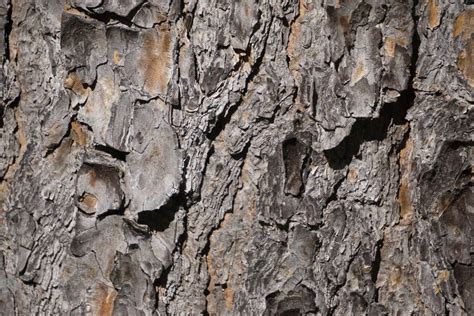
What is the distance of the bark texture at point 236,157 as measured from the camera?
33.8 inches

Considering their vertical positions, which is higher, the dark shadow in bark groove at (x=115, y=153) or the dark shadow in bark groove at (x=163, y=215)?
the dark shadow in bark groove at (x=115, y=153)

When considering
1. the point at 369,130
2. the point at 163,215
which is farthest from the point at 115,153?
the point at 369,130

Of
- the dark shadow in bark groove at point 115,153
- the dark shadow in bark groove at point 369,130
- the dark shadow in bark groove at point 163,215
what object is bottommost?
the dark shadow in bark groove at point 163,215

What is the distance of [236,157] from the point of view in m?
0.91

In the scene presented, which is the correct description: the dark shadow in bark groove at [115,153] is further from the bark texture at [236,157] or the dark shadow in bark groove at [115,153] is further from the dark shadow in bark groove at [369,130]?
the dark shadow in bark groove at [369,130]

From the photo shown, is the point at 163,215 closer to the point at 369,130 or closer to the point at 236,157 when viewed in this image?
the point at 236,157

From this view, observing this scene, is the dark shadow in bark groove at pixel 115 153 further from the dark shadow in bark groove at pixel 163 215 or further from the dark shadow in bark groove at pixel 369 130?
the dark shadow in bark groove at pixel 369 130

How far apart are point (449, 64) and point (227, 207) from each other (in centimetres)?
35

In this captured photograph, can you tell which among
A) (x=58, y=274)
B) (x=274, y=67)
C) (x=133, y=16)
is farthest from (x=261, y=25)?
(x=58, y=274)

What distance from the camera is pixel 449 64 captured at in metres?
0.91

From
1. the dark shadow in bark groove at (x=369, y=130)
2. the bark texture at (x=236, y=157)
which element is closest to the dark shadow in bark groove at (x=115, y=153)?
the bark texture at (x=236, y=157)

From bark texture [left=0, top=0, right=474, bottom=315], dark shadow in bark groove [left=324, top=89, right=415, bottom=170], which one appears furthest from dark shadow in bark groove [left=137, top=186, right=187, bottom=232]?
dark shadow in bark groove [left=324, top=89, right=415, bottom=170]

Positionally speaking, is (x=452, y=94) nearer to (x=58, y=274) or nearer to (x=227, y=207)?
(x=227, y=207)

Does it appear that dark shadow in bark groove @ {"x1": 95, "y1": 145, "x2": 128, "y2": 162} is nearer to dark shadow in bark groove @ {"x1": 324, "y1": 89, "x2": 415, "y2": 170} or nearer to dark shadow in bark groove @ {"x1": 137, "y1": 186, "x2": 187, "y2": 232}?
dark shadow in bark groove @ {"x1": 137, "y1": 186, "x2": 187, "y2": 232}
